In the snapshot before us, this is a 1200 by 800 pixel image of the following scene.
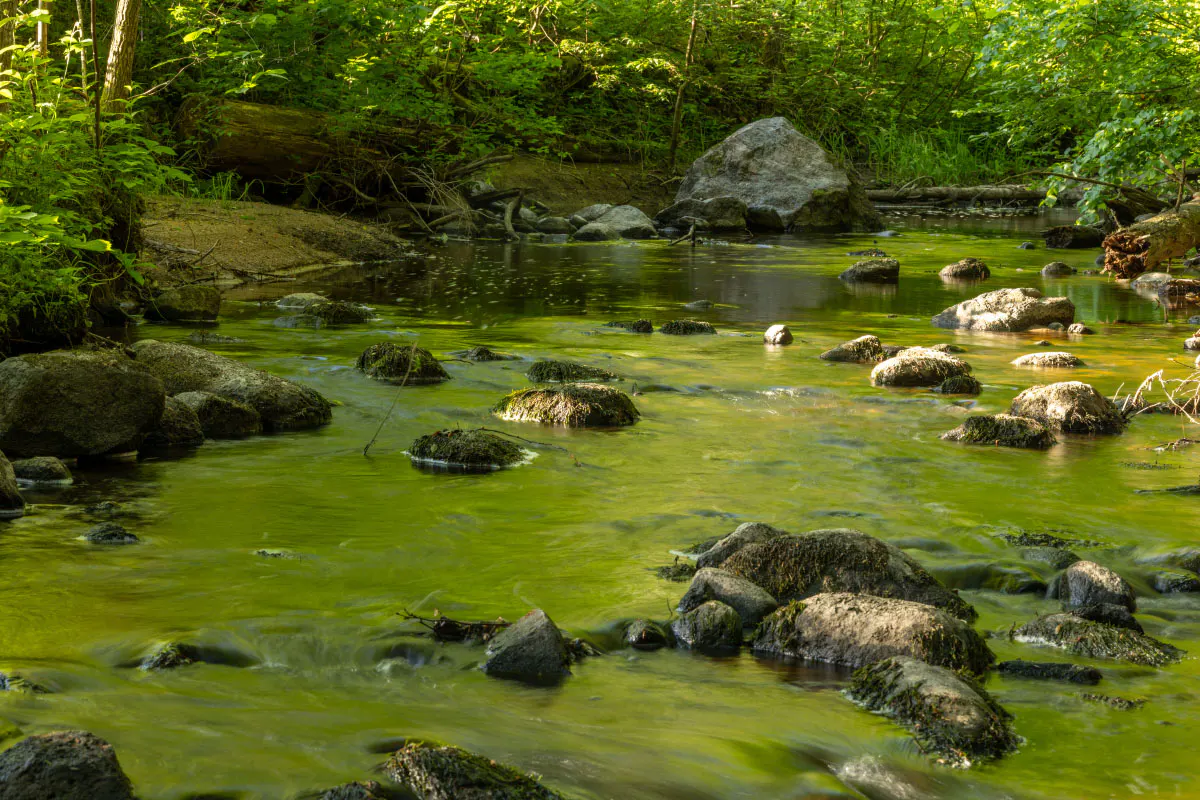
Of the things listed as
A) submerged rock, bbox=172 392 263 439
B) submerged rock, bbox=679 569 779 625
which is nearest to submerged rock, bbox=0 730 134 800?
submerged rock, bbox=679 569 779 625

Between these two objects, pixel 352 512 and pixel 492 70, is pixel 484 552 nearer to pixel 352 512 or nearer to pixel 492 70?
pixel 352 512

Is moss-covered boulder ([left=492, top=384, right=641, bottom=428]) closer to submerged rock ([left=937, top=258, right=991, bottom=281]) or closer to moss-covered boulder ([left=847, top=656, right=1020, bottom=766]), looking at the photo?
moss-covered boulder ([left=847, top=656, right=1020, bottom=766])

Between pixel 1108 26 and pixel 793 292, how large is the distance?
4420 millimetres

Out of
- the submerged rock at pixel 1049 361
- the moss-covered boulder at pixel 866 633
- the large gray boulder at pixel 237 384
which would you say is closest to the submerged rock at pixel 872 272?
the submerged rock at pixel 1049 361

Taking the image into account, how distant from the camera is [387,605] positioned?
4.32 meters

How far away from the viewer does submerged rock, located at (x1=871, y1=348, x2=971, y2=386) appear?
8.60m

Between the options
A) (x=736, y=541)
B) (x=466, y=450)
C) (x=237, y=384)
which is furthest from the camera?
(x=237, y=384)

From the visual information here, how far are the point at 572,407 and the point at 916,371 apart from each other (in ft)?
9.13

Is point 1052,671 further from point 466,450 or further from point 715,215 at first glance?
point 715,215

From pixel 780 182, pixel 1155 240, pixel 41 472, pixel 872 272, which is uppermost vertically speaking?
pixel 780 182

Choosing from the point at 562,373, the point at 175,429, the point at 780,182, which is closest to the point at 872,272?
the point at 562,373

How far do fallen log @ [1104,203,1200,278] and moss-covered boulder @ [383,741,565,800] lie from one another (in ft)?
43.0

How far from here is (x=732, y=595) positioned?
4211mm

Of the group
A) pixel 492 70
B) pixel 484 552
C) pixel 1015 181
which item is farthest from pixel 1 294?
pixel 1015 181
